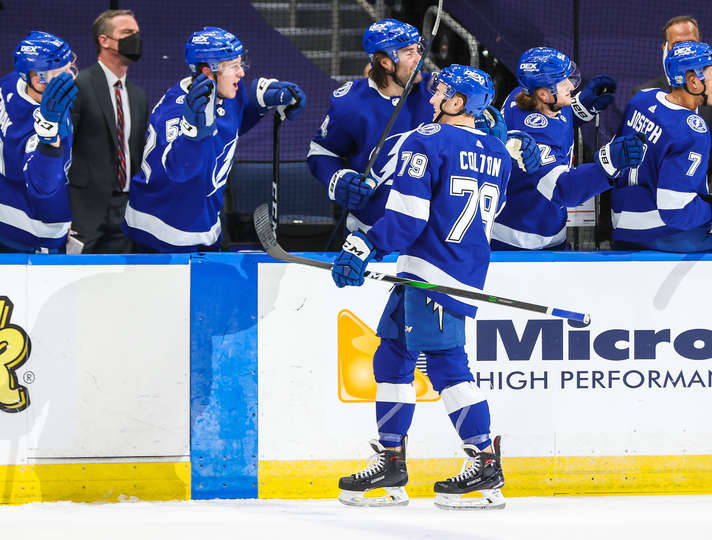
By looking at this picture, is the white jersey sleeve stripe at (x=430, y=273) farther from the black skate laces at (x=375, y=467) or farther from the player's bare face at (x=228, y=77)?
the player's bare face at (x=228, y=77)

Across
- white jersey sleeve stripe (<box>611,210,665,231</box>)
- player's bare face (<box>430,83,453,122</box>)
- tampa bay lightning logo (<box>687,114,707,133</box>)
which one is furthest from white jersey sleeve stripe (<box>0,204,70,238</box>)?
tampa bay lightning logo (<box>687,114,707,133</box>)

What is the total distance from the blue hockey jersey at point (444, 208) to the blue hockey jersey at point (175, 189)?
733 millimetres

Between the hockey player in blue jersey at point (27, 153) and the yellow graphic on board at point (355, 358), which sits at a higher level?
the hockey player in blue jersey at point (27, 153)

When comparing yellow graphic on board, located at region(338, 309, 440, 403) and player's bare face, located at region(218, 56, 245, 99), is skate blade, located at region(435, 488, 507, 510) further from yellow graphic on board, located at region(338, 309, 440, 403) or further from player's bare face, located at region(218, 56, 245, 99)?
player's bare face, located at region(218, 56, 245, 99)

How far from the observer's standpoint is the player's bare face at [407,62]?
12.4ft

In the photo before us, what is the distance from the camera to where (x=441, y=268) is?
325cm

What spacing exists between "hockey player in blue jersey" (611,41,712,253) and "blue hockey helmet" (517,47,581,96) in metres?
0.27

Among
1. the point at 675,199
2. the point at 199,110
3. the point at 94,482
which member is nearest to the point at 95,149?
the point at 199,110

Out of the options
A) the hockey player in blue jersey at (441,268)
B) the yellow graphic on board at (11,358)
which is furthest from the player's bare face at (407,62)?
the yellow graphic on board at (11,358)

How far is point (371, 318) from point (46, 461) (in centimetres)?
113

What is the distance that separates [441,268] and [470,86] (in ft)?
1.83

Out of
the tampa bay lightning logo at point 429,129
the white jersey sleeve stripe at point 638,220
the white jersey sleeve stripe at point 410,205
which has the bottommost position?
the white jersey sleeve stripe at point 638,220

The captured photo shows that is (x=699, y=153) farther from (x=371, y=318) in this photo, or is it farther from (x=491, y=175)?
(x=371, y=318)

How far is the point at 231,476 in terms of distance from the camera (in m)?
3.46
